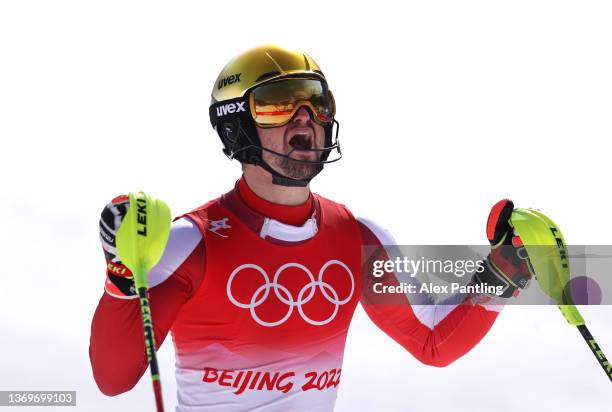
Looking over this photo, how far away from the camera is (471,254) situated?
710 cm

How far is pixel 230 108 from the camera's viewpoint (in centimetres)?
662

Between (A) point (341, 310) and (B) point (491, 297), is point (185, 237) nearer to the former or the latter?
(A) point (341, 310)

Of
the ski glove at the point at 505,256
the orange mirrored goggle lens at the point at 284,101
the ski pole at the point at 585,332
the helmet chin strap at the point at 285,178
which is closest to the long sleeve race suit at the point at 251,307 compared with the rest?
the helmet chin strap at the point at 285,178

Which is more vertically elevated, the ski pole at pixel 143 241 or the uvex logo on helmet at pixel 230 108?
the uvex logo on helmet at pixel 230 108

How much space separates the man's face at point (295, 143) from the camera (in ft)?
21.0

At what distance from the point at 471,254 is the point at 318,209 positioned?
1247mm

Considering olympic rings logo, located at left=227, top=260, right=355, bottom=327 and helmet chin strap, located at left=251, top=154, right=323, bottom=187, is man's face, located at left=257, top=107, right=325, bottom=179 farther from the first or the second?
olympic rings logo, located at left=227, top=260, right=355, bottom=327

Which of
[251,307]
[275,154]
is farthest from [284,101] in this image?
[251,307]

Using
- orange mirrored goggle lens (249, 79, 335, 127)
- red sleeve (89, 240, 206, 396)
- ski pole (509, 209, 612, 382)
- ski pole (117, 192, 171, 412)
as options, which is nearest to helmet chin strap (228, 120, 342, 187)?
orange mirrored goggle lens (249, 79, 335, 127)

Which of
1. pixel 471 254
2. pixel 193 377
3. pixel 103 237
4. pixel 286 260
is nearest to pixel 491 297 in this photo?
pixel 471 254

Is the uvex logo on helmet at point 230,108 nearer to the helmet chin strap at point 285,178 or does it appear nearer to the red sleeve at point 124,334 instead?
the helmet chin strap at point 285,178

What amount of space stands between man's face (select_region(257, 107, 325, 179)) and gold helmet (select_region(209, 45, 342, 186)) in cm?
3

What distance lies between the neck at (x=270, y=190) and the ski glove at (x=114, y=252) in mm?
1353

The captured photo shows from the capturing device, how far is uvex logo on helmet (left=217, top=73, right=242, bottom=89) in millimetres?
6626
